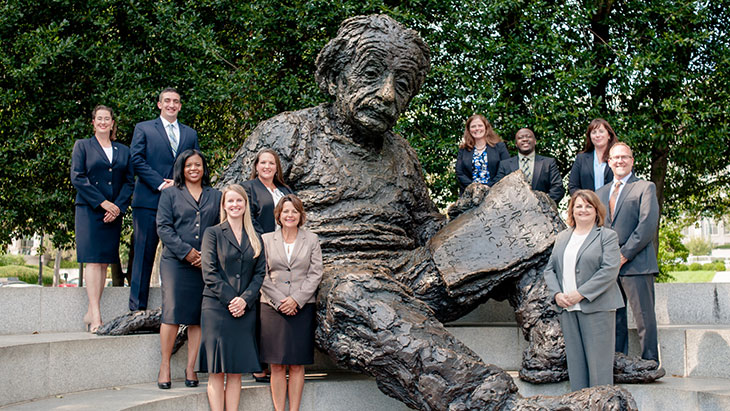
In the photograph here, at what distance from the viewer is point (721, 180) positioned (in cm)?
1132

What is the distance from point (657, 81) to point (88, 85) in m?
7.51

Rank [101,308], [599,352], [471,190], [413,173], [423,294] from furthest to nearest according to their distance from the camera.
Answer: [101,308], [413,173], [471,190], [423,294], [599,352]

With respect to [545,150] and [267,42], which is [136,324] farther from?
[545,150]

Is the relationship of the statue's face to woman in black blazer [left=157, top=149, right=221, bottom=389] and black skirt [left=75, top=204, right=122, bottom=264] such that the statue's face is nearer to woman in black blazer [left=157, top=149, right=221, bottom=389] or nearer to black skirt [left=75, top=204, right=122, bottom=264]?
woman in black blazer [left=157, top=149, right=221, bottom=389]

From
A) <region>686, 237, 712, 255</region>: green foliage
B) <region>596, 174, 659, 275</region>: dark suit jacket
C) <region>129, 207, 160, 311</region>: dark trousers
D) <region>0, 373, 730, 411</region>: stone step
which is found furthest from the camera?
<region>686, 237, 712, 255</region>: green foliage

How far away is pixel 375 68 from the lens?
4840 mm

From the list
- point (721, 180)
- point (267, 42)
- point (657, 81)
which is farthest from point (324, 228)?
point (721, 180)

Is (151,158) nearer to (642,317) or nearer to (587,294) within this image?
(587,294)

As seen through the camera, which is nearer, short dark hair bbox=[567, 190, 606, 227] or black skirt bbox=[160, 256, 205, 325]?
short dark hair bbox=[567, 190, 606, 227]

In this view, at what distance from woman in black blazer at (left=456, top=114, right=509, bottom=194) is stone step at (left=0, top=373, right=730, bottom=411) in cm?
229

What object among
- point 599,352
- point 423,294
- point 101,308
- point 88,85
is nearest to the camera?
point 599,352

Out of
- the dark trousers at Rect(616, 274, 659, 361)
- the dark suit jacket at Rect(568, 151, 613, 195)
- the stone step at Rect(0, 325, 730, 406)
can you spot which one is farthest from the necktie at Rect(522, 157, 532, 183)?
the dark trousers at Rect(616, 274, 659, 361)

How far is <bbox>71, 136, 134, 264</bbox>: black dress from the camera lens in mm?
5637

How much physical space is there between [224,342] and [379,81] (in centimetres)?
198
